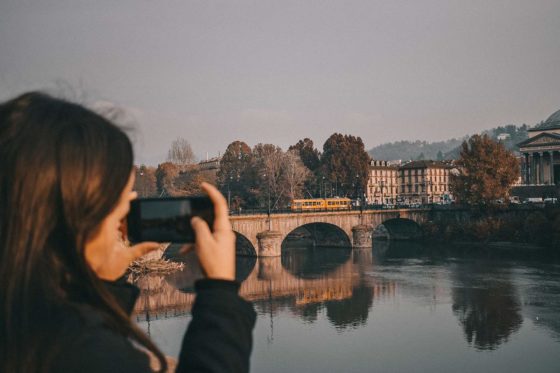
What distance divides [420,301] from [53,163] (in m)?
34.0

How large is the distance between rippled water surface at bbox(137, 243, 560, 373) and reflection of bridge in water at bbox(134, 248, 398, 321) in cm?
7

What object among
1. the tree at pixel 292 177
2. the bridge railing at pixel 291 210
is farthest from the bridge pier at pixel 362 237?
the tree at pixel 292 177

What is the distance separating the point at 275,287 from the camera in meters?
39.5

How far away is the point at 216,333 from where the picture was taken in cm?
178

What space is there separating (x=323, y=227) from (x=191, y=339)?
6433 centimetres

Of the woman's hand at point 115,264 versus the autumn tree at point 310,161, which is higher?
the autumn tree at point 310,161

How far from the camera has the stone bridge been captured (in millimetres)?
54594

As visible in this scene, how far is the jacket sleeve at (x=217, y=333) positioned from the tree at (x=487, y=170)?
64.9m

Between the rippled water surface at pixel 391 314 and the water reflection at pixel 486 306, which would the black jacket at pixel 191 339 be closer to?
the rippled water surface at pixel 391 314

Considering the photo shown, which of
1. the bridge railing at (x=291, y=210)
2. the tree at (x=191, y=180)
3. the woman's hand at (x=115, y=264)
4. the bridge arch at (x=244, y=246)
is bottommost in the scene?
the bridge arch at (x=244, y=246)

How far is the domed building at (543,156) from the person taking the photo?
3406 inches

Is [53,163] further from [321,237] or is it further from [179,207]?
[321,237]

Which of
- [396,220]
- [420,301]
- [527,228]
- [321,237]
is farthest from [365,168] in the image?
[420,301]

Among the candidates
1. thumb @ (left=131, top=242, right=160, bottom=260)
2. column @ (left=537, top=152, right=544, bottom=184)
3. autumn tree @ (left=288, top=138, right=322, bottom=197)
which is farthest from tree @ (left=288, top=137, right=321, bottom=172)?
thumb @ (left=131, top=242, right=160, bottom=260)
